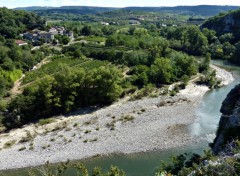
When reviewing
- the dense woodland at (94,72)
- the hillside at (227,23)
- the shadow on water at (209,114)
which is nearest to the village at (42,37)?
the dense woodland at (94,72)

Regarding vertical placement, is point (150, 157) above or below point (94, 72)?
below

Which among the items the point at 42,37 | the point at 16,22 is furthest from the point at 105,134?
the point at 16,22

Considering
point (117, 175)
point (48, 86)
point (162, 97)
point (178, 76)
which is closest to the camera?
point (117, 175)

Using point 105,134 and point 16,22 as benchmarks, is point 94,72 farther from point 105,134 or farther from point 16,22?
point 16,22

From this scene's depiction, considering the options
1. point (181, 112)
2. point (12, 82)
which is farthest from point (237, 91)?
point (12, 82)

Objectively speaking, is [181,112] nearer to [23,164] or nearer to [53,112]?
[53,112]

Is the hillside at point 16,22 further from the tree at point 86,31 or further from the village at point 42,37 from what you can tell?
the tree at point 86,31

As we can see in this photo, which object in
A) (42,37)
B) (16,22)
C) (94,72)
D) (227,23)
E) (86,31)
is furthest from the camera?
(86,31)

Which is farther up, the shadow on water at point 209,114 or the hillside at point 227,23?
the hillside at point 227,23
